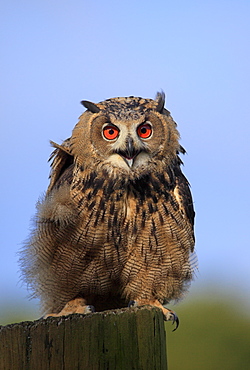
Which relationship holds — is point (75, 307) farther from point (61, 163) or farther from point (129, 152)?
point (129, 152)

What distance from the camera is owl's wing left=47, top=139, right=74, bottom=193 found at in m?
4.41

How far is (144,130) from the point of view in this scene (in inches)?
165

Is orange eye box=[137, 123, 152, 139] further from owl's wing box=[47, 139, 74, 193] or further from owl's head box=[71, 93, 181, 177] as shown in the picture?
owl's wing box=[47, 139, 74, 193]

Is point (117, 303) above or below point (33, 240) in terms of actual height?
below

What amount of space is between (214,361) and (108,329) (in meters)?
7.03

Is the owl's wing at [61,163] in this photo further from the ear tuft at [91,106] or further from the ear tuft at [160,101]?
the ear tuft at [160,101]

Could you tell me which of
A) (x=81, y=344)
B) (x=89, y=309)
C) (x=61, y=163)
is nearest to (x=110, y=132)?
(x=61, y=163)

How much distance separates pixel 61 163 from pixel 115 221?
2.56 ft

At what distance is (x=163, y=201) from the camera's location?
13.8ft

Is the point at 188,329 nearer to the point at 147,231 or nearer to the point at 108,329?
the point at 147,231

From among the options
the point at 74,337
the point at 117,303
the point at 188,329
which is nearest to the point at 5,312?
the point at 188,329

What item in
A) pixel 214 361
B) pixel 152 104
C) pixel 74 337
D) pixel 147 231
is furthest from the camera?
pixel 214 361

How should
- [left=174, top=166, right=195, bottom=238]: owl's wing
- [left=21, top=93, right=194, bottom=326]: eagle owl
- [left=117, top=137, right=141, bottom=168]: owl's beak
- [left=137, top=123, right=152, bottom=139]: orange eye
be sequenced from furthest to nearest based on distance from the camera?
[left=174, top=166, right=195, bottom=238]: owl's wing
[left=137, top=123, right=152, bottom=139]: orange eye
[left=21, top=93, right=194, bottom=326]: eagle owl
[left=117, top=137, right=141, bottom=168]: owl's beak

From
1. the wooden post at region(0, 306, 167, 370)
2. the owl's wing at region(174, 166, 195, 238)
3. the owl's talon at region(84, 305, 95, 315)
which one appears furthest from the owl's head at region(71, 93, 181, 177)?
the wooden post at region(0, 306, 167, 370)
